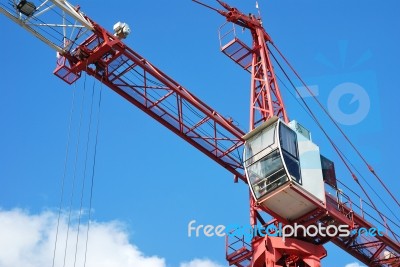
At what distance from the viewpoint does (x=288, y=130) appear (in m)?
33.5

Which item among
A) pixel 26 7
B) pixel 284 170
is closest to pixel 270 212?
pixel 284 170

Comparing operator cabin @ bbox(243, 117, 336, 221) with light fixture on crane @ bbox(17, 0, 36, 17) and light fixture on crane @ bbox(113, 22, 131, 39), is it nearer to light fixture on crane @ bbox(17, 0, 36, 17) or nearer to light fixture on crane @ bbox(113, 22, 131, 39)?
light fixture on crane @ bbox(113, 22, 131, 39)

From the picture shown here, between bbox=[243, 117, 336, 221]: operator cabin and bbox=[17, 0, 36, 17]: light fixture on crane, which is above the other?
bbox=[17, 0, 36, 17]: light fixture on crane

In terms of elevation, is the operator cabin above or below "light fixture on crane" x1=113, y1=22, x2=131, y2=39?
below

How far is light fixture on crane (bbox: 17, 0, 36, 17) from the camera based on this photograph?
32312mm

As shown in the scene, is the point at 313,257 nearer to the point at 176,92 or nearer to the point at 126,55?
the point at 176,92

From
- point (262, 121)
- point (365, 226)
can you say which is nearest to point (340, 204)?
point (365, 226)

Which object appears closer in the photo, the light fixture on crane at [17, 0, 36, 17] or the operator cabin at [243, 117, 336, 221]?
the operator cabin at [243, 117, 336, 221]

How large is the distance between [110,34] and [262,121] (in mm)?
7904

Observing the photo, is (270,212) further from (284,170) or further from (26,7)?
(26,7)

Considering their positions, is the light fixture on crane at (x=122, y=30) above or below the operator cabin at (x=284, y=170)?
above

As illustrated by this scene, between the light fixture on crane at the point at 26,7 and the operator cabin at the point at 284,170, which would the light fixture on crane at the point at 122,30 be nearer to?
the light fixture on crane at the point at 26,7

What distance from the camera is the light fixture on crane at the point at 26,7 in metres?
32.3

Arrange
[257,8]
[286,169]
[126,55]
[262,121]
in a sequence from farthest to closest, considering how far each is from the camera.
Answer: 1. [257,8]
2. [262,121]
3. [126,55]
4. [286,169]
